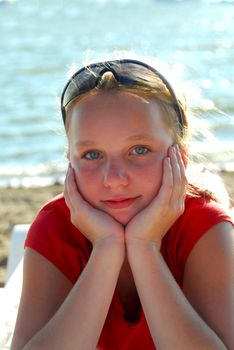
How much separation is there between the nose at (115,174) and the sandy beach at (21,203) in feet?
12.2

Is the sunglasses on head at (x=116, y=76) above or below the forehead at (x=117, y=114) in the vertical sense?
above

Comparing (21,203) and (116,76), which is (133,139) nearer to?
(116,76)

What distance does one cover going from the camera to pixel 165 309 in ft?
7.44

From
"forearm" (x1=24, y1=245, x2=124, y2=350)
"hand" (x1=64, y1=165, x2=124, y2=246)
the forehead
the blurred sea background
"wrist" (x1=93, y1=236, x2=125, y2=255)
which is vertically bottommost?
the blurred sea background

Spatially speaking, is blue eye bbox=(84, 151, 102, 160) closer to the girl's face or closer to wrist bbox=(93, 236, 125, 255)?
the girl's face

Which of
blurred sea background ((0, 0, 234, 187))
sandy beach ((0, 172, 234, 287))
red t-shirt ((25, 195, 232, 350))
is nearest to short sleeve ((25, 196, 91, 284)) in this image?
red t-shirt ((25, 195, 232, 350))

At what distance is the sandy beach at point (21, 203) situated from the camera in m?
6.63

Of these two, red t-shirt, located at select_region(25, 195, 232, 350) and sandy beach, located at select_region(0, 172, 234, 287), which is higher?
red t-shirt, located at select_region(25, 195, 232, 350)

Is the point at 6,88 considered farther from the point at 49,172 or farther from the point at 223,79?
the point at 49,172

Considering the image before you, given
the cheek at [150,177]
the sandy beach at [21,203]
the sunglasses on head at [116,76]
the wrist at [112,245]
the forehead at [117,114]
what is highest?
the sunglasses on head at [116,76]

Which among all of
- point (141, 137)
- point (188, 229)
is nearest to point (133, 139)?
point (141, 137)

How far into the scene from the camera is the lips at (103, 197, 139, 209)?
237 cm

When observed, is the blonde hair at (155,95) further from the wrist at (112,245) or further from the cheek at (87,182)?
the wrist at (112,245)

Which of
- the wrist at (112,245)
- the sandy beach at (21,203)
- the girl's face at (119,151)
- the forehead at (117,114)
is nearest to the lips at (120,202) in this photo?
the girl's face at (119,151)
